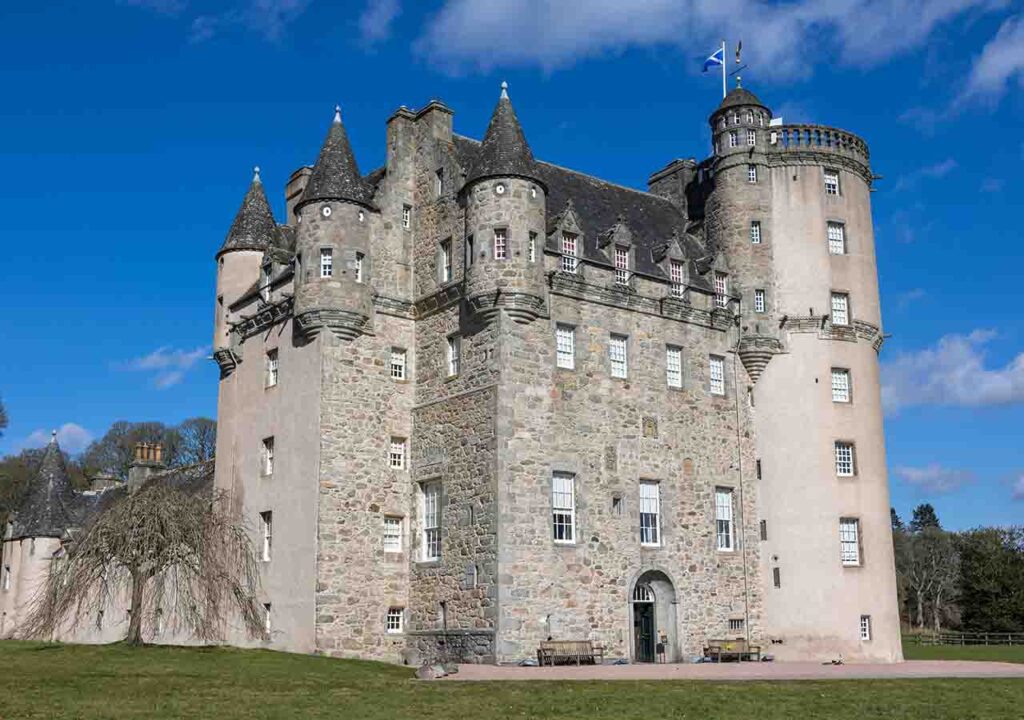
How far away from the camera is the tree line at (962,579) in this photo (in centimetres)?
6606

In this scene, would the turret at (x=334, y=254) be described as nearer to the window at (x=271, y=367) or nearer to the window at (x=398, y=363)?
the window at (x=398, y=363)

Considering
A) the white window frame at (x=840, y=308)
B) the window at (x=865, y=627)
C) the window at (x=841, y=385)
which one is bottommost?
the window at (x=865, y=627)

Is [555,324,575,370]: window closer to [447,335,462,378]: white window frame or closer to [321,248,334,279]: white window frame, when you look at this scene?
[447,335,462,378]: white window frame

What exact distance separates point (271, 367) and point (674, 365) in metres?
13.7

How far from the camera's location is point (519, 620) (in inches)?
1209

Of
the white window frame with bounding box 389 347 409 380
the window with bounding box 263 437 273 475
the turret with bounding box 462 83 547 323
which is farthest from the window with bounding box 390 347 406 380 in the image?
the window with bounding box 263 437 273 475

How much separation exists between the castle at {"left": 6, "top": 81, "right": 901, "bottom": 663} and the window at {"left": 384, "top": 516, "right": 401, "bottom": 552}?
7 centimetres

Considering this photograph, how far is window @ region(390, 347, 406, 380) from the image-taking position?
117ft

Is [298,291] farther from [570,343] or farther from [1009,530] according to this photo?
[1009,530]

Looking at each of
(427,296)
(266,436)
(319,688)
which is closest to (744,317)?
(427,296)

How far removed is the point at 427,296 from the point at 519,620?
35.6 feet

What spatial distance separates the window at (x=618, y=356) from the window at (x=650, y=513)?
3.59 m

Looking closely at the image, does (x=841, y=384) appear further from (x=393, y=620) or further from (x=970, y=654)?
(x=393, y=620)

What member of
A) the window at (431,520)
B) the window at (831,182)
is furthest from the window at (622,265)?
the window at (431,520)
